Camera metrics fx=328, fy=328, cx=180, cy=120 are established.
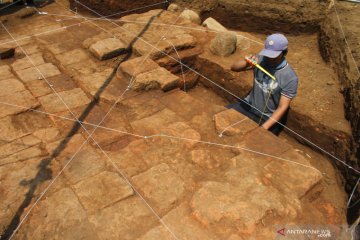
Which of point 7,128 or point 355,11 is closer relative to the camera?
point 7,128

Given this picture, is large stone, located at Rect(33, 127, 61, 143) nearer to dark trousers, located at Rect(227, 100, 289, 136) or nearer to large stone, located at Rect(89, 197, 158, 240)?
large stone, located at Rect(89, 197, 158, 240)

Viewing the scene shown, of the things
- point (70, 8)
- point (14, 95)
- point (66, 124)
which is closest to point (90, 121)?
point (66, 124)

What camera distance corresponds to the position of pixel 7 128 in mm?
3711

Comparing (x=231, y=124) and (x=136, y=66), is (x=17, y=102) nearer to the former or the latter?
(x=136, y=66)

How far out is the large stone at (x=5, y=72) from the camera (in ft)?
15.3

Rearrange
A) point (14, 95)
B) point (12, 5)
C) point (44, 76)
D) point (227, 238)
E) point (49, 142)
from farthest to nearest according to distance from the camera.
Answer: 1. point (12, 5)
2. point (44, 76)
3. point (14, 95)
4. point (49, 142)
5. point (227, 238)

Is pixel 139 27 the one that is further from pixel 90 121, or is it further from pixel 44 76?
pixel 90 121

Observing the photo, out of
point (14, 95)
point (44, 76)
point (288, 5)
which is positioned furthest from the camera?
point (288, 5)

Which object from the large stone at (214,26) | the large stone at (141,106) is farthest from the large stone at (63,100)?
the large stone at (214,26)

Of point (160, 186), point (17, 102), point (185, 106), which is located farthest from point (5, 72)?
point (160, 186)

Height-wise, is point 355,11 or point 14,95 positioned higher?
point 355,11

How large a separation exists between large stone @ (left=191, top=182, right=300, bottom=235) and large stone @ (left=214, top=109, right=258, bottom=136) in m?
0.76

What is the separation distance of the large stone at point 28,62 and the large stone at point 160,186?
287cm

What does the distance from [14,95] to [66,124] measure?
0.99 m
